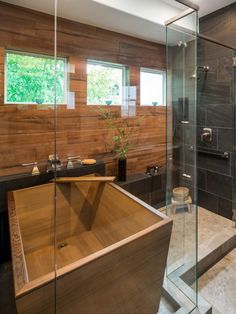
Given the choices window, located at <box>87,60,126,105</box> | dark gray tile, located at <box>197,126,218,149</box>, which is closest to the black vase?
window, located at <box>87,60,126,105</box>

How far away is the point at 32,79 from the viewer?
7.34 ft

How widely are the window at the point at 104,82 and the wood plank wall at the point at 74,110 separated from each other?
0.23ft

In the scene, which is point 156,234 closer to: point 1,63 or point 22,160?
point 22,160

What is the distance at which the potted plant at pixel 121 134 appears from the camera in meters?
2.75

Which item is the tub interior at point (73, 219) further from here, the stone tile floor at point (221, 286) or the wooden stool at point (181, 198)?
the stone tile floor at point (221, 286)

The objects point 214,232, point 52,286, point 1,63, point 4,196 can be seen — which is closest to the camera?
point 52,286

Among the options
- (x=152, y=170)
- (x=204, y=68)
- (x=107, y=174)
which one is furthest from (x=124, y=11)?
(x=152, y=170)

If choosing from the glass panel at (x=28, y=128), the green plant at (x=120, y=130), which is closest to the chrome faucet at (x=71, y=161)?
the glass panel at (x=28, y=128)

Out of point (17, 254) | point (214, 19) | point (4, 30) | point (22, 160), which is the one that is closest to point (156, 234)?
point (17, 254)

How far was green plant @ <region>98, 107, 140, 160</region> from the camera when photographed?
2791 mm

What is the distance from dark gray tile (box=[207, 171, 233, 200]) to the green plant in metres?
1.18

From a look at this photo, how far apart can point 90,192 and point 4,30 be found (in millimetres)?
1746

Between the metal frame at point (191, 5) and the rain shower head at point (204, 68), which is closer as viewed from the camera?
the metal frame at point (191, 5)

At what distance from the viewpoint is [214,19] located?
271 cm
